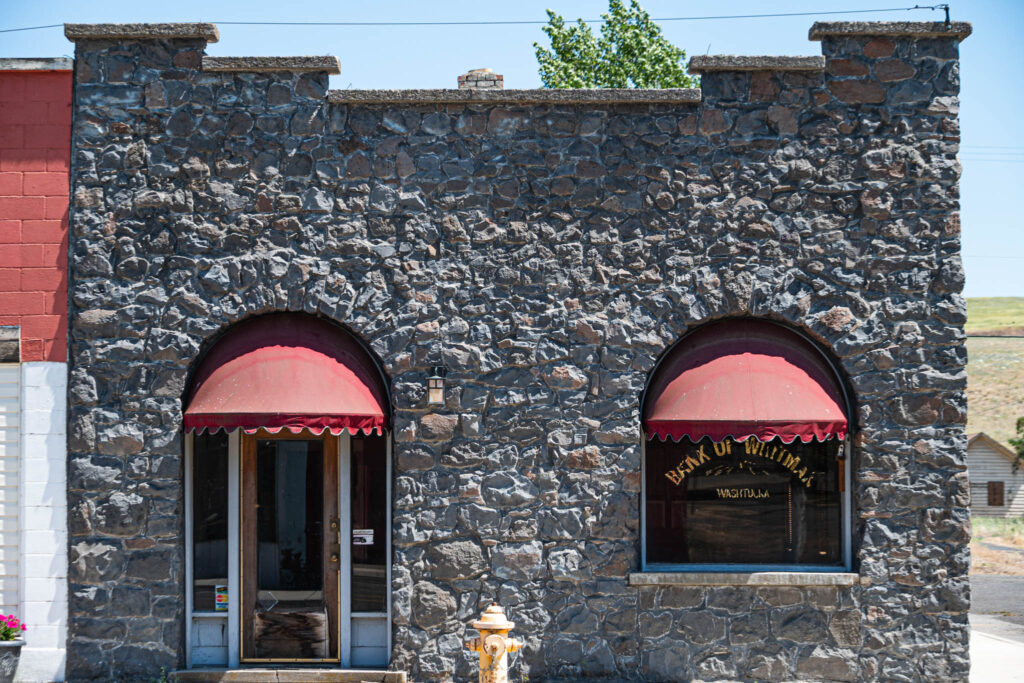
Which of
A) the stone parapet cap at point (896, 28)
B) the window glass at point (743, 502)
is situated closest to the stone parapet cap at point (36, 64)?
the window glass at point (743, 502)

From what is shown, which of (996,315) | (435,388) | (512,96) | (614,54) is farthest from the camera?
(996,315)

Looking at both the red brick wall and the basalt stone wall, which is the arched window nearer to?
the basalt stone wall

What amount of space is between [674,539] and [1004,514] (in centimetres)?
3240

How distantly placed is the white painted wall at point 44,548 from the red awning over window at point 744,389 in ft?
17.5

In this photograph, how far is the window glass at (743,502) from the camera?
8.91m

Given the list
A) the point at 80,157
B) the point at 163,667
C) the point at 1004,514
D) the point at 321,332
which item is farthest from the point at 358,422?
the point at 1004,514

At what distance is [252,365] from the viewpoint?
327 inches

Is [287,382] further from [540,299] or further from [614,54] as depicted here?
[614,54]

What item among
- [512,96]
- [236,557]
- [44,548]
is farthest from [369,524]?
[512,96]

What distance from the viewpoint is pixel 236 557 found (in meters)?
8.80

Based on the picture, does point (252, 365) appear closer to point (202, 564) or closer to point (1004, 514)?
point (202, 564)

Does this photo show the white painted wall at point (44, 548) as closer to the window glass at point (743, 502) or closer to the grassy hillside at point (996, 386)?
the window glass at point (743, 502)

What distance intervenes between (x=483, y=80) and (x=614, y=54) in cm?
2305

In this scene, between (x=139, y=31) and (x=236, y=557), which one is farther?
(x=236, y=557)
